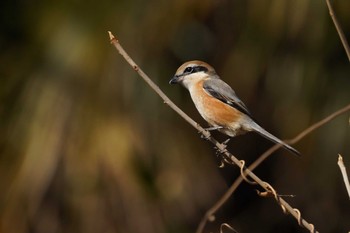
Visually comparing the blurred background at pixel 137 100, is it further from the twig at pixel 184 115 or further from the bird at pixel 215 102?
the twig at pixel 184 115

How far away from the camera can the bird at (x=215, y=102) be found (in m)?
3.17

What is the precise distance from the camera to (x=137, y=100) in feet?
13.7

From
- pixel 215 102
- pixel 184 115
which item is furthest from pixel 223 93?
pixel 184 115

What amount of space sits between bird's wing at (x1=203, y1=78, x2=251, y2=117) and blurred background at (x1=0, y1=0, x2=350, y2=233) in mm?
877

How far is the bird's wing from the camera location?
127 inches

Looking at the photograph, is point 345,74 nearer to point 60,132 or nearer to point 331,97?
point 331,97

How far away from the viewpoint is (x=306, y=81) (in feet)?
14.7

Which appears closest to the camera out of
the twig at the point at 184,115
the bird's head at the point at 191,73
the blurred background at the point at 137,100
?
the twig at the point at 184,115

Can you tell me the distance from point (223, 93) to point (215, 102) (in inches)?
3.3

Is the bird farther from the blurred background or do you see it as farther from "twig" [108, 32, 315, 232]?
"twig" [108, 32, 315, 232]

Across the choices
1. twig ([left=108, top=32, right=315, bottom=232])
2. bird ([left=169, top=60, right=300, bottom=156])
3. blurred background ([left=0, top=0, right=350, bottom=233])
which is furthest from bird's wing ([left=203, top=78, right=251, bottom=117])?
twig ([left=108, top=32, right=315, bottom=232])

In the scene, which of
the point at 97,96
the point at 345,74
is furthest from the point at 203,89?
the point at 345,74

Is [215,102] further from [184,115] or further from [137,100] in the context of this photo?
[184,115]

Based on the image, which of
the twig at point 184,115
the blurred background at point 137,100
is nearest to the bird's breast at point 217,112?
the blurred background at point 137,100
